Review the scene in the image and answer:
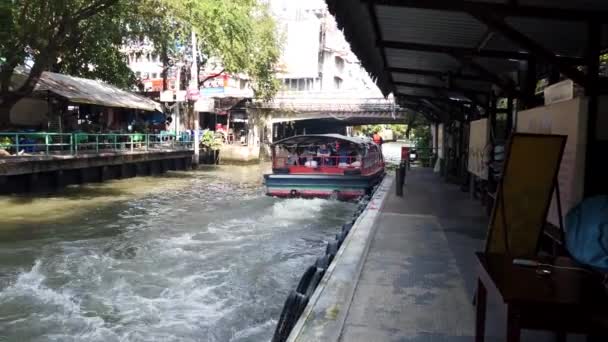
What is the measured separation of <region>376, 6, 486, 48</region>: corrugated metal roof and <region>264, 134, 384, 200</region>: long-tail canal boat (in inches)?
360

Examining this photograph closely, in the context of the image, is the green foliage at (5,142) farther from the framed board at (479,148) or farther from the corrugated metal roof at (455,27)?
the framed board at (479,148)

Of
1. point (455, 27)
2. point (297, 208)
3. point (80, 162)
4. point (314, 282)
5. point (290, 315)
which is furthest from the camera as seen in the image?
point (80, 162)

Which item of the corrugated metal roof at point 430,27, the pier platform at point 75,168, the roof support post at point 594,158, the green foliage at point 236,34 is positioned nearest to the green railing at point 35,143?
the pier platform at point 75,168

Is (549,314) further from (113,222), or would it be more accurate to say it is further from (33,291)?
(113,222)

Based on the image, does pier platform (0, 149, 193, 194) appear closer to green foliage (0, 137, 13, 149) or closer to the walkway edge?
green foliage (0, 137, 13, 149)

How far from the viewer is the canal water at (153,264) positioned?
22.3ft

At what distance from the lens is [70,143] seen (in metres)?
20.8

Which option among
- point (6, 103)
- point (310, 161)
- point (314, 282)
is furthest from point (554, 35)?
point (6, 103)

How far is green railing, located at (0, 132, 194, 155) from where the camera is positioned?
18438 millimetres

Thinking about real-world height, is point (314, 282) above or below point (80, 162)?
below

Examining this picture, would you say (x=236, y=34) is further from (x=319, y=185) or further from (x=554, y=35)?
(x=554, y=35)

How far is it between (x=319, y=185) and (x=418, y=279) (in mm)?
11168

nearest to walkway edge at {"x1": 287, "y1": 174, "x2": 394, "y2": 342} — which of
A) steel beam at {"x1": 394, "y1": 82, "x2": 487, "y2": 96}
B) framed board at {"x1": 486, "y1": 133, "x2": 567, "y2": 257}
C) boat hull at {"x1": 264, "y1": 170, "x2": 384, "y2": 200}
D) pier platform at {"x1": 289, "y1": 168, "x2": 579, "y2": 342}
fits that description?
pier platform at {"x1": 289, "y1": 168, "x2": 579, "y2": 342}

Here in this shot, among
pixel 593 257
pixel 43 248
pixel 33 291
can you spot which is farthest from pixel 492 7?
pixel 43 248
